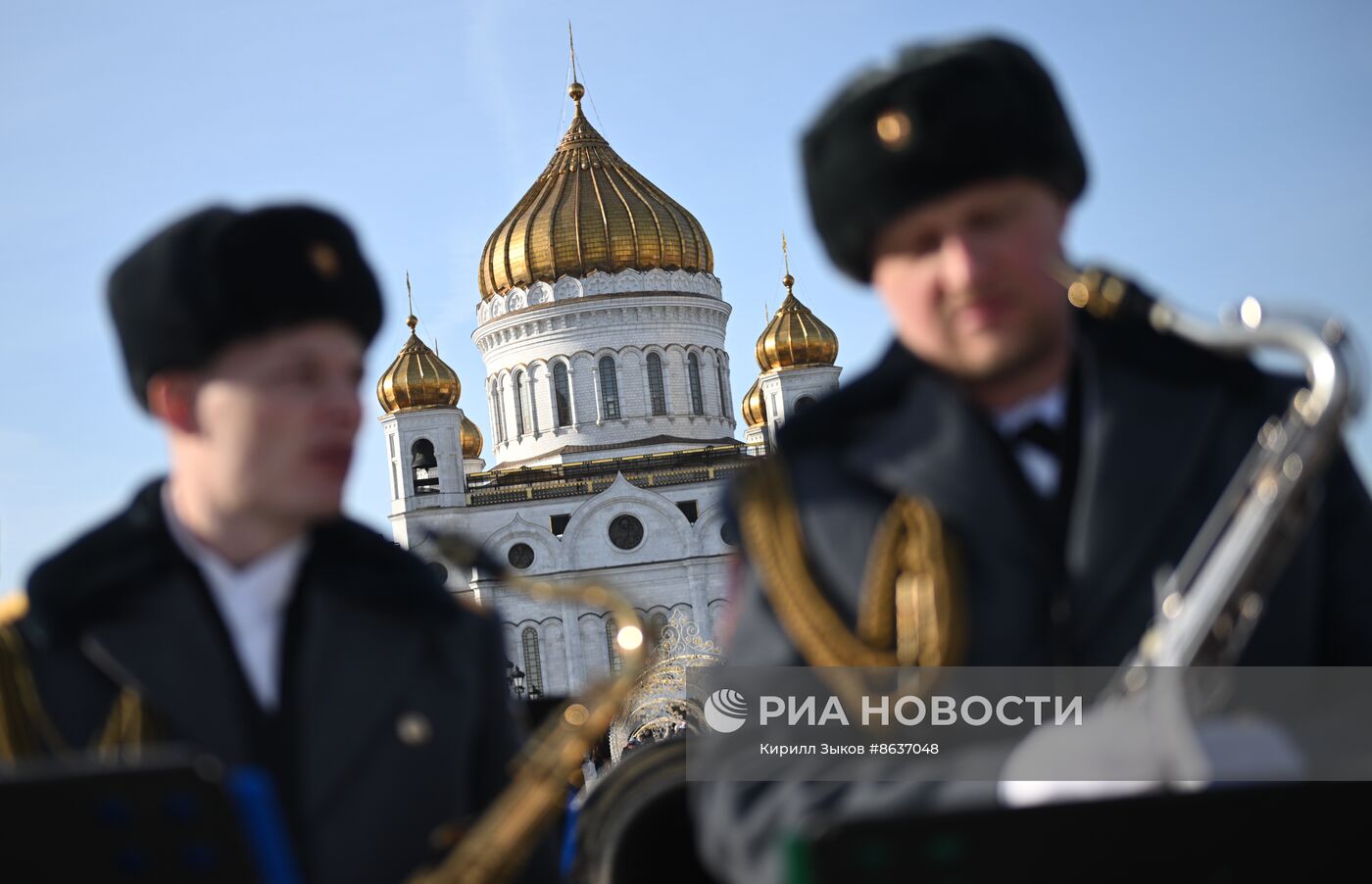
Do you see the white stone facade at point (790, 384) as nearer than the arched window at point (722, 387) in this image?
Yes

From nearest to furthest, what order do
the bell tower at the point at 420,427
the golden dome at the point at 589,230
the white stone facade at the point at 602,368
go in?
the bell tower at the point at 420,427, the white stone facade at the point at 602,368, the golden dome at the point at 589,230

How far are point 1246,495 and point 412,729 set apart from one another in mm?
1438

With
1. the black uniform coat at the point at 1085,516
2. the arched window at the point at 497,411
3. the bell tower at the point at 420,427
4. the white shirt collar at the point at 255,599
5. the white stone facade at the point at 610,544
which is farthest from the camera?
the arched window at the point at 497,411

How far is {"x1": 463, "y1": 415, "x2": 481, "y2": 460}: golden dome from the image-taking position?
5209 cm

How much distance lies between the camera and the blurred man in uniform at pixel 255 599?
288 cm

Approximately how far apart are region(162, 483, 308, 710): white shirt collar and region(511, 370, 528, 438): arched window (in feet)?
154

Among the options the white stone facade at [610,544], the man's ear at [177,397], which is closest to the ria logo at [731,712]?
the man's ear at [177,397]

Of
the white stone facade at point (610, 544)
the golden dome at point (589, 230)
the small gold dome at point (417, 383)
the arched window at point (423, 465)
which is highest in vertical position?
the golden dome at point (589, 230)

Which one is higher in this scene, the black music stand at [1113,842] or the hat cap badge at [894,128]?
the hat cap badge at [894,128]

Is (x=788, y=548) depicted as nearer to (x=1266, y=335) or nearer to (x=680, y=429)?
(x=1266, y=335)

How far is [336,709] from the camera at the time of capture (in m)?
2.96

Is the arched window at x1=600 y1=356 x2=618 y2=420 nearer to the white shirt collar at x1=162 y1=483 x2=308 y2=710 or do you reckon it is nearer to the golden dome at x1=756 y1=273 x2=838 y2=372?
the golden dome at x1=756 y1=273 x2=838 y2=372

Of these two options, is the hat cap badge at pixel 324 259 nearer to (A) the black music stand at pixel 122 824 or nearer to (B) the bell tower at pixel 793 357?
(A) the black music stand at pixel 122 824

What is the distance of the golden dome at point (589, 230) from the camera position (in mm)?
49750
